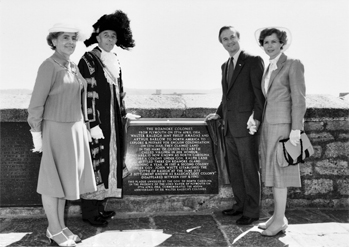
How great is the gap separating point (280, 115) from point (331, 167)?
157 centimetres

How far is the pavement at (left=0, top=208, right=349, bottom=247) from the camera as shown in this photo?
3.59 metres

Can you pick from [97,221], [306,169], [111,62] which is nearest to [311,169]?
[306,169]

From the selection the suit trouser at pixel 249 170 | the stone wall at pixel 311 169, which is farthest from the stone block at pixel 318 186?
the suit trouser at pixel 249 170

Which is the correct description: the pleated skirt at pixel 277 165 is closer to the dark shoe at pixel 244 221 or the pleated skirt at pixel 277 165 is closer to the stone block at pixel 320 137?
the dark shoe at pixel 244 221

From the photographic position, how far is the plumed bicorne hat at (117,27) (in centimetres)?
410

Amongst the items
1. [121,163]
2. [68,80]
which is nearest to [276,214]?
[121,163]

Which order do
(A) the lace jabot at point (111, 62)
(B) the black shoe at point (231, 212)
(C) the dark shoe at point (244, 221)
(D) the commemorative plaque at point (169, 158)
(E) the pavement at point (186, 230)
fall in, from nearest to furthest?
(E) the pavement at point (186, 230), (C) the dark shoe at point (244, 221), (A) the lace jabot at point (111, 62), (B) the black shoe at point (231, 212), (D) the commemorative plaque at point (169, 158)

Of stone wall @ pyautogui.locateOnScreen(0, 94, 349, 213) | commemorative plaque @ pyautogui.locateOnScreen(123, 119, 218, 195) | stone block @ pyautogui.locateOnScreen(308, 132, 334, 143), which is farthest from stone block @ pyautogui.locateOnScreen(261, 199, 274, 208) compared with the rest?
stone block @ pyautogui.locateOnScreen(308, 132, 334, 143)

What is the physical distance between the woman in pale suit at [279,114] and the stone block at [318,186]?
41.8 inches

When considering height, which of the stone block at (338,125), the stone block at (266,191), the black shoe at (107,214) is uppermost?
the stone block at (338,125)

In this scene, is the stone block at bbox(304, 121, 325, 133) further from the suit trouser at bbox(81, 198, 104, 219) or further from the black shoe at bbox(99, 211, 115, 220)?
the suit trouser at bbox(81, 198, 104, 219)

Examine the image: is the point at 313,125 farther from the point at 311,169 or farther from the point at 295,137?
the point at 295,137

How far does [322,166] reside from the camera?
15.2 feet

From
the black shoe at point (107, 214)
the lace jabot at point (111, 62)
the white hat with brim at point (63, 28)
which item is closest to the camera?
the white hat with brim at point (63, 28)
